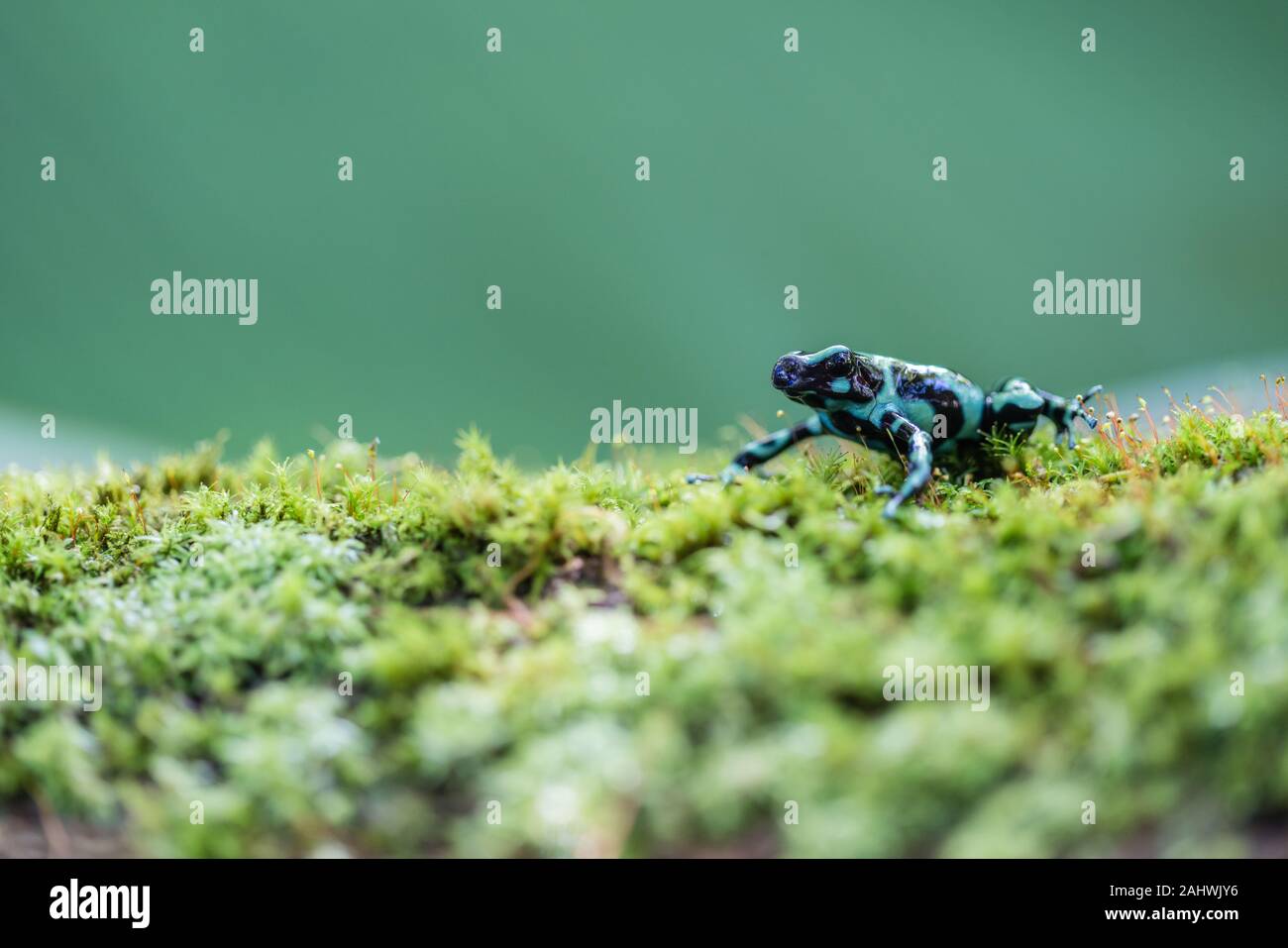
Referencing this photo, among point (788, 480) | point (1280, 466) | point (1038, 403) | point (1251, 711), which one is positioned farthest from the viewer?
point (1038, 403)

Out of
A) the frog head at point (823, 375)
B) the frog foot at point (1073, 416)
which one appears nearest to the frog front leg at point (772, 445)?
the frog head at point (823, 375)

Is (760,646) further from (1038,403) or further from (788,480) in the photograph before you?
(1038,403)

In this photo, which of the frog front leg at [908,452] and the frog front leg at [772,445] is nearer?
the frog front leg at [908,452]

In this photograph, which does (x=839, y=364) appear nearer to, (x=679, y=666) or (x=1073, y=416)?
(x=1073, y=416)

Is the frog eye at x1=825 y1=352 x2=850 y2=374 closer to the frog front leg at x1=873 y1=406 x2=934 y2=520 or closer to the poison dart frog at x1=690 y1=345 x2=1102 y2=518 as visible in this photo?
the poison dart frog at x1=690 y1=345 x2=1102 y2=518

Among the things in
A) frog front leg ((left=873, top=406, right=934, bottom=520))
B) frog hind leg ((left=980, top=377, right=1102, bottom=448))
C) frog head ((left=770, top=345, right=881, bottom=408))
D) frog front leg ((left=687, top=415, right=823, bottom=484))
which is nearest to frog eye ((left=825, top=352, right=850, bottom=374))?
frog head ((left=770, top=345, right=881, bottom=408))

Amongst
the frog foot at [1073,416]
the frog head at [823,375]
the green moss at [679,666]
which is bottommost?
the green moss at [679,666]

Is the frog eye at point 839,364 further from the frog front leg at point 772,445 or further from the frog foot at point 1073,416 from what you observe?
the frog foot at point 1073,416
